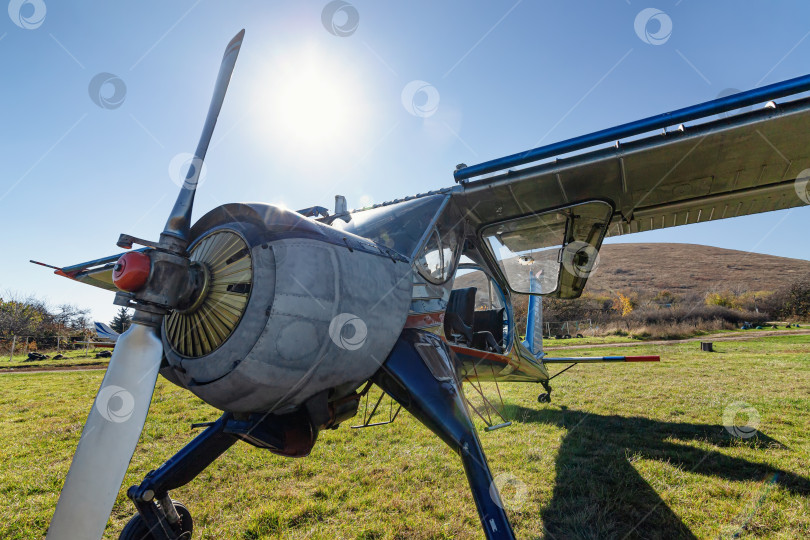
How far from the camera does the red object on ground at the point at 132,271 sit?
1.71 meters

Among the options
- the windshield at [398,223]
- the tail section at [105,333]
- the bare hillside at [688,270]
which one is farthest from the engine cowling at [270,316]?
the bare hillside at [688,270]

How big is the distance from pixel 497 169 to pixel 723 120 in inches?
77.5

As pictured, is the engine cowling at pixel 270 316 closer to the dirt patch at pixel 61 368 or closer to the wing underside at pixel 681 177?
the wing underside at pixel 681 177

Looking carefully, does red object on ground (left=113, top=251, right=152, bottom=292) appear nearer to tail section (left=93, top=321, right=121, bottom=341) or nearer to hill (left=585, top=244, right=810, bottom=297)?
tail section (left=93, top=321, right=121, bottom=341)

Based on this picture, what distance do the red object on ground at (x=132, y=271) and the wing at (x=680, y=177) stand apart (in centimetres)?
319

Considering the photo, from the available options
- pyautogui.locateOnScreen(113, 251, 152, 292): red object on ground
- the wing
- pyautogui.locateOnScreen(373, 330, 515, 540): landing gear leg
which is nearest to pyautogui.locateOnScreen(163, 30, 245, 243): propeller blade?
pyautogui.locateOnScreen(113, 251, 152, 292): red object on ground

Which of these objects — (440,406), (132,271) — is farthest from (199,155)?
(440,406)

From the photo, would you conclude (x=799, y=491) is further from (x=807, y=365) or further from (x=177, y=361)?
(x=807, y=365)

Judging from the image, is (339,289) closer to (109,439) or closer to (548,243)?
(109,439)

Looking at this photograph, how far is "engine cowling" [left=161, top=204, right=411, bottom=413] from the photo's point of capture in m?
1.90

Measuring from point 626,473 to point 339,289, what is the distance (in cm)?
414

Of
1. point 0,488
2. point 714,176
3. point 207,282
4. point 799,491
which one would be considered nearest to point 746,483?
point 799,491

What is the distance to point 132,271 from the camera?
1.74m

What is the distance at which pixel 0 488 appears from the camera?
161 inches
